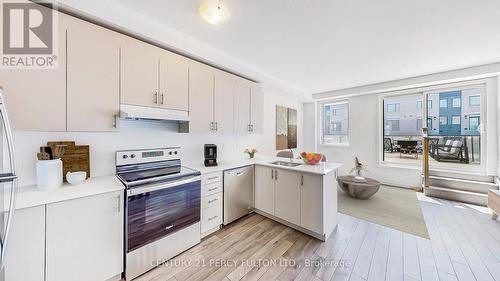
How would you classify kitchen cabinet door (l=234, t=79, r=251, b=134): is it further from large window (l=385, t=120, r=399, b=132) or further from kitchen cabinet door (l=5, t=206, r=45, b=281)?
large window (l=385, t=120, r=399, b=132)

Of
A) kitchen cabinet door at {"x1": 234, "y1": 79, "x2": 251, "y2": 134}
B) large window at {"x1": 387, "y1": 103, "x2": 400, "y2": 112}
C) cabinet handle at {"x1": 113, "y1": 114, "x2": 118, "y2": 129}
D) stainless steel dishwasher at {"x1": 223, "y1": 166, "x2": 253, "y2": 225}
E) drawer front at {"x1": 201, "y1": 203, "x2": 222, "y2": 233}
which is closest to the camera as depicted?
cabinet handle at {"x1": 113, "y1": 114, "x2": 118, "y2": 129}

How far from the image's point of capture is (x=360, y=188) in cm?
343

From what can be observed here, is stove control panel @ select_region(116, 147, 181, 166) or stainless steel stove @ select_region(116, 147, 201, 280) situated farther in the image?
stove control panel @ select_region(116, 147, 181, 166)

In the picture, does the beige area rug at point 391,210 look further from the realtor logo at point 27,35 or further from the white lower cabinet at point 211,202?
the realtor logo at point 27,35

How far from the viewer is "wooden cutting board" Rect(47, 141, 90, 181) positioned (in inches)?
66.6

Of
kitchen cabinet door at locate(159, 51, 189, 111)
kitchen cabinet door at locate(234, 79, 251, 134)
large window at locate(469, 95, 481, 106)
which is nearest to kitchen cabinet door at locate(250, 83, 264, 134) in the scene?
kitchen cabinet door at locate(234, 79, 251, 134)

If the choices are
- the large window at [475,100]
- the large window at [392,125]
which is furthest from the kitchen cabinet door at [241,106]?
the large window at [475,100]

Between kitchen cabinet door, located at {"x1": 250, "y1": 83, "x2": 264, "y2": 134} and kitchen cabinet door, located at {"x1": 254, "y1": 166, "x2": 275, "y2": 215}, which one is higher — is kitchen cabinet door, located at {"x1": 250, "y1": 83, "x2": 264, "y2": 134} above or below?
above

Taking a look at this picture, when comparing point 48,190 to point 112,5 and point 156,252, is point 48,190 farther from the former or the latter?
point 112,5

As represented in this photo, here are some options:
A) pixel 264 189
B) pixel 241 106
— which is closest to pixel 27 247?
pixel 264 189

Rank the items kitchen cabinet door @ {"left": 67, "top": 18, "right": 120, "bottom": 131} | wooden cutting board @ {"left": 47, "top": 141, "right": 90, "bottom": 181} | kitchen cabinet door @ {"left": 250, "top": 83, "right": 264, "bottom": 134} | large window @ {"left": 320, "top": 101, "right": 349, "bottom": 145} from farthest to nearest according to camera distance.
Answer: large window @ {"left": 320, "top": 101, "right": 349, "bottom": 145} → kitchen cabinet door @ {"left": 250, "top": 83, "right": 264, "bottom": 134} → wooden cutting board @ {"left": 47, "top": 141, "right": 90, "bottom": 181} → kitchen cabinet door @ {"left": 67, "top": 18, "right": 120, "bottom": 131}

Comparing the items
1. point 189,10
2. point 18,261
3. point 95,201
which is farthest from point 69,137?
point 189,10

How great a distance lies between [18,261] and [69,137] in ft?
3.53

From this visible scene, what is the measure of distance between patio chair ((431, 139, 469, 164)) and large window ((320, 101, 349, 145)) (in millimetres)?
1903
